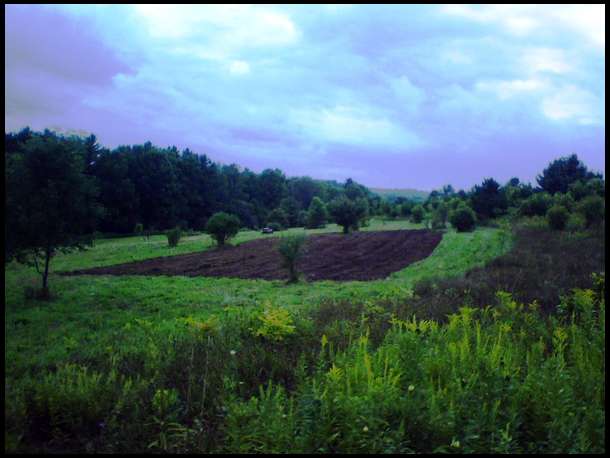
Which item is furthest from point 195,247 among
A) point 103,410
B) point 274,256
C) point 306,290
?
point 103,410

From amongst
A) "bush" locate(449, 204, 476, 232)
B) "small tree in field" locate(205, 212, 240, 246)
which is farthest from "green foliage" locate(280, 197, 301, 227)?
"small tree in field" locate(205, 212, 240, 246)

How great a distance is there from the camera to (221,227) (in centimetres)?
2870

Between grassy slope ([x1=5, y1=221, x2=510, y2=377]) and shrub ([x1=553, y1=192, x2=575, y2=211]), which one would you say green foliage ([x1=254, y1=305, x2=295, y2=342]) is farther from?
shrub ([x1=553, y1=192, x2=575, y2=211])

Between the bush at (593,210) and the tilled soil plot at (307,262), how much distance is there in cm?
829

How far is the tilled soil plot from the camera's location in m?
18.3

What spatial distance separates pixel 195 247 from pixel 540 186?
117 feet

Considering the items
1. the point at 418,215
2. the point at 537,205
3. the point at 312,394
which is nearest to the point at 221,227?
the point at 537,205

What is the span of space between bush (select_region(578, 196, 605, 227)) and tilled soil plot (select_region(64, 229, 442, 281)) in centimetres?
829

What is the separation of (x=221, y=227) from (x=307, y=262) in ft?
28.5

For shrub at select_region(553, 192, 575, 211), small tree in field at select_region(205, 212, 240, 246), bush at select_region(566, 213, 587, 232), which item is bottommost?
small tree in field at select_region(205, 212, 240, 246)

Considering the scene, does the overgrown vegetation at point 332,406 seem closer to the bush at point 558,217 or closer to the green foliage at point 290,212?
the bush at point 558,217

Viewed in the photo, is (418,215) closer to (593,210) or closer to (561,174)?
(561,174)

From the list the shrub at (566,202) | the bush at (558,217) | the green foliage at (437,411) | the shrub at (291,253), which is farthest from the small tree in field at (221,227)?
the green foliage at (437,411)

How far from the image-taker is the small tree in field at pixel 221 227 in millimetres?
28719
